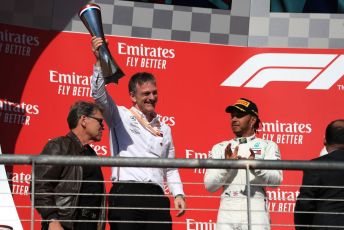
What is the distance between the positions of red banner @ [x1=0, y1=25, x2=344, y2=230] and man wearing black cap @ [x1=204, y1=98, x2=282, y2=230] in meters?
1.71

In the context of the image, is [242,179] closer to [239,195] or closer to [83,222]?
[239,195]

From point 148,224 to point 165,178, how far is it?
60cm

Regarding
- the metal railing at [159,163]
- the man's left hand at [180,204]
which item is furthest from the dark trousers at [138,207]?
the metal railing at [159,163]

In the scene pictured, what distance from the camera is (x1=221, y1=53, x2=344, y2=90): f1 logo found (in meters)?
8.43

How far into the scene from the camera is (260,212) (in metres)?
6.23

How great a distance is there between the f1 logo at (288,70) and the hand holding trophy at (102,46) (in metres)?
2.28

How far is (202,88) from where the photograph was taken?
8.46 meters

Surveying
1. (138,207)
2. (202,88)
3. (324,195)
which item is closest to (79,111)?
(138,207)

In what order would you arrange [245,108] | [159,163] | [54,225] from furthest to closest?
[245,108], [54,225], [159,163]

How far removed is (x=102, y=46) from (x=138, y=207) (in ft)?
3.32

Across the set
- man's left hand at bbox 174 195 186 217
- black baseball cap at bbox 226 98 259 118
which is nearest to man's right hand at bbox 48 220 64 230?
man's left hand at bbox 174 195 186 217

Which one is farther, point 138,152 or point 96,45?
point 138,152

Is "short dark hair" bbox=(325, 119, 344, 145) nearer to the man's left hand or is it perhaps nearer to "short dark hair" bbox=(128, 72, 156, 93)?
the man's left hand

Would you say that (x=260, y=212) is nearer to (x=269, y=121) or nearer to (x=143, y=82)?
(x=143, y=82)
